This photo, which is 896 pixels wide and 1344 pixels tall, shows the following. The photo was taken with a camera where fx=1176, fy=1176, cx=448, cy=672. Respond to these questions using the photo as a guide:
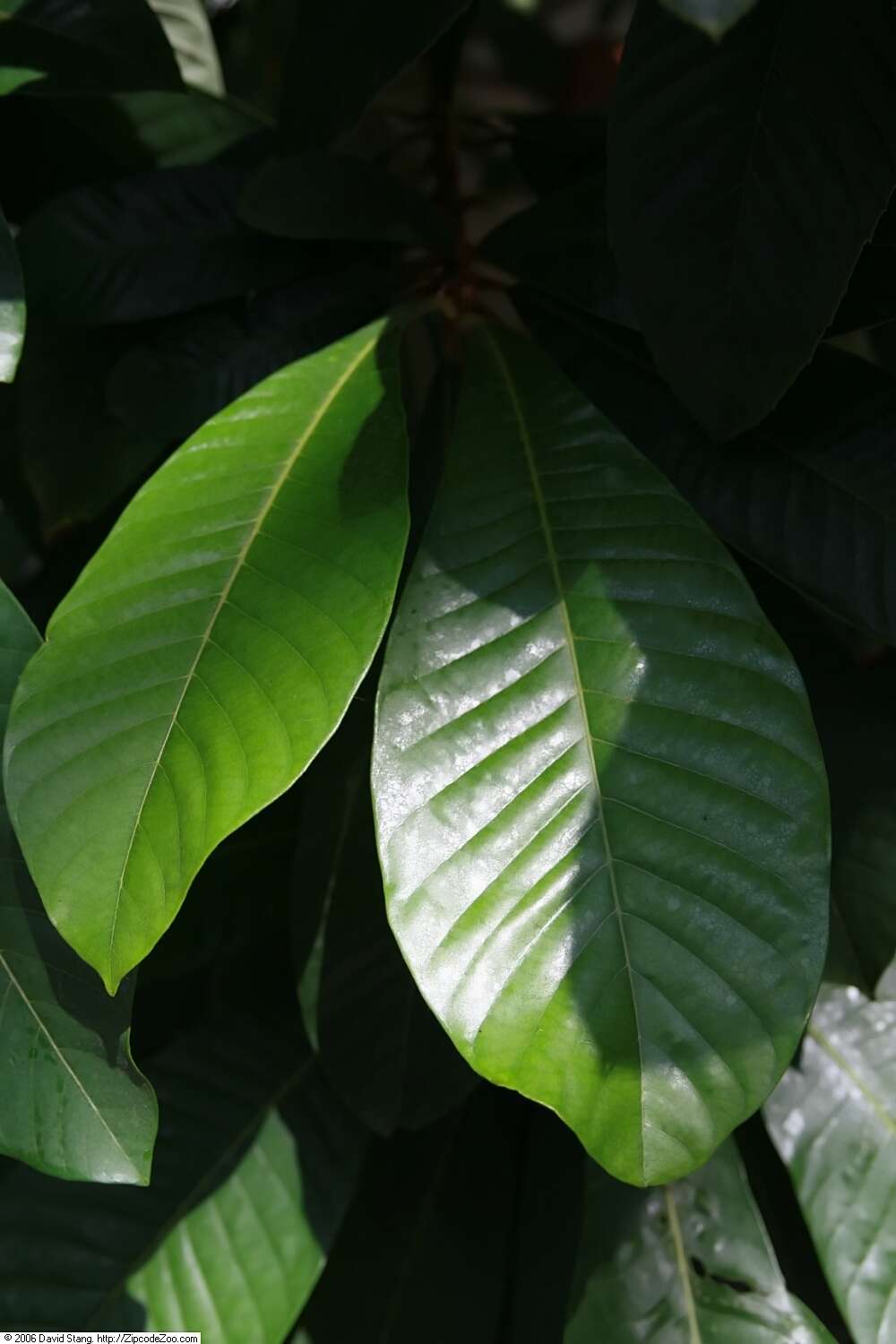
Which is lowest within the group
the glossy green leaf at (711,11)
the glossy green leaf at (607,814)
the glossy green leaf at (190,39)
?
the glossy green leaf at (607,814)

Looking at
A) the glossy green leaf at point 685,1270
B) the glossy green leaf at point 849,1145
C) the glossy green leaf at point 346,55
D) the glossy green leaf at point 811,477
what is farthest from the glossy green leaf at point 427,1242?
the glossy green leaf at point 346,55

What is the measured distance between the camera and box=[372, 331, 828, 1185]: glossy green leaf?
49 centimetres

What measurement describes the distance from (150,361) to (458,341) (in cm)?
22

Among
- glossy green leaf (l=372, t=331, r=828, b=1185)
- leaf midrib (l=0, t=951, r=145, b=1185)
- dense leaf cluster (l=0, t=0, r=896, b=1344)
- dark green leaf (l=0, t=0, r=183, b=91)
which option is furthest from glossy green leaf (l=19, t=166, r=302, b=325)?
leaf midrib (l=0, t=951, r=145, b=1185)

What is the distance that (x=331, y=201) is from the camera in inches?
29.6

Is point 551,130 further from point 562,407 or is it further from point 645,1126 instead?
point 645,1126

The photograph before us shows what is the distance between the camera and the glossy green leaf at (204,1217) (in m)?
0.74

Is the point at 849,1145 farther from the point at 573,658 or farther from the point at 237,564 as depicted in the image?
the point at 237,564

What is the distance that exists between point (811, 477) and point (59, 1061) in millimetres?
499

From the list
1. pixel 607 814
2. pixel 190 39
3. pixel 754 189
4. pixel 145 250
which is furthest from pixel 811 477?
pixel 190 39

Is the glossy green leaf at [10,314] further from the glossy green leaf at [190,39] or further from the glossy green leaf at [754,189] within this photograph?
the glossy green leaf at [190,39]

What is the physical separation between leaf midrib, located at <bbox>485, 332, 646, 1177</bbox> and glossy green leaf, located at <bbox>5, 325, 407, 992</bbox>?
0.07 meters

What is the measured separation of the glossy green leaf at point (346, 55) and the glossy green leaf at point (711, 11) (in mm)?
322

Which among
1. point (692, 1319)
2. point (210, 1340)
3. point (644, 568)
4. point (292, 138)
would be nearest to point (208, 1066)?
point (210, 1340)
